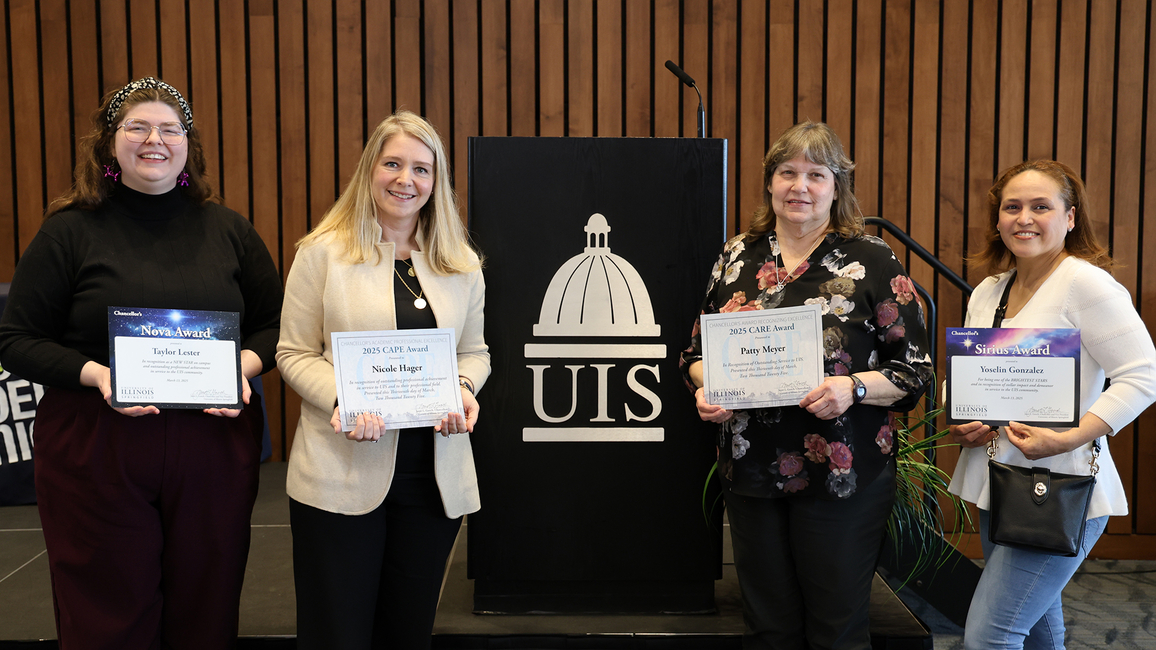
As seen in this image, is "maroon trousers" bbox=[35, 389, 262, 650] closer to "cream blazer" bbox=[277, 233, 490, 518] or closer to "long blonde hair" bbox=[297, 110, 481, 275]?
"cream blazer" bbox=[277, 233, 490, 518]

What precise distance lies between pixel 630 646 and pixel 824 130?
164cm

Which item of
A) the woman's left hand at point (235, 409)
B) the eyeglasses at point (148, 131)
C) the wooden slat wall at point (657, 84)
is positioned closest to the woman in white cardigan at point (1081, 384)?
the woman's left hand at point (235, 409)

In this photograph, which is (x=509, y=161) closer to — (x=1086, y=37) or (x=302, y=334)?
(x=302, y=334)

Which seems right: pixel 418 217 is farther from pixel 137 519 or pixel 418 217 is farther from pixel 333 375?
pixel 137 519

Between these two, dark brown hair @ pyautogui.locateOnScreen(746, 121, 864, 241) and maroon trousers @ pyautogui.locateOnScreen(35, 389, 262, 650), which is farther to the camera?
dark brown hair @ pyautogui.locateOnScreen(746, 121, 864, 241)

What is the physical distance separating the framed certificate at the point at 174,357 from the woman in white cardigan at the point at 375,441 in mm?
131

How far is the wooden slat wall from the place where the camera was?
429 cm

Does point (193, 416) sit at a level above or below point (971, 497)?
above

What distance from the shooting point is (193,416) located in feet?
6.04

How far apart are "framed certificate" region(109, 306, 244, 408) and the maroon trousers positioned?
10 centimetres

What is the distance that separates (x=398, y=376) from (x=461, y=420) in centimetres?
18

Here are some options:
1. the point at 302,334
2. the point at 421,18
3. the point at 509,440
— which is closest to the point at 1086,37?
the point at 421,18

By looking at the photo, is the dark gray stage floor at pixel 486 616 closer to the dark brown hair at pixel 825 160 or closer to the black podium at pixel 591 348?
the black podium at pixel 591 348

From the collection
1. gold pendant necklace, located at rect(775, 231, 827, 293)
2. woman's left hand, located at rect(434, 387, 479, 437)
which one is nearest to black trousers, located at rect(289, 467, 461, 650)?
woman's left hand, located at rect(434, 387, 479, 437)
